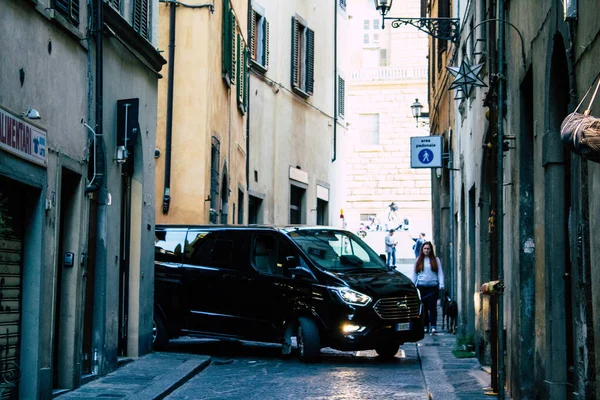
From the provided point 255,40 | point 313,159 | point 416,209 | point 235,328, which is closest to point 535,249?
point 235,328

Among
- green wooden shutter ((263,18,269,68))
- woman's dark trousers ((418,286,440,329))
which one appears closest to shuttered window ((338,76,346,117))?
green wooden shutter ((263,18,269,68))

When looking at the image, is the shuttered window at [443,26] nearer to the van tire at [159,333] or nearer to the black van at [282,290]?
the black van at [282,290]

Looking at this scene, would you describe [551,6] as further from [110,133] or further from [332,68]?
[332,68]

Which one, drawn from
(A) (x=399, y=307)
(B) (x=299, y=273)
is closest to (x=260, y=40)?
(B) (x=299, y=273)

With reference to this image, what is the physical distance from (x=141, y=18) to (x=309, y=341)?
16.2 ft

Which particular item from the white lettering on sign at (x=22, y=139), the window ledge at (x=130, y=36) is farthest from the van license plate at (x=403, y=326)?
the white lettering on sign at (x=22, y=139)

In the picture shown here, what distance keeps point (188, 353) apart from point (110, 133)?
4.33 meters

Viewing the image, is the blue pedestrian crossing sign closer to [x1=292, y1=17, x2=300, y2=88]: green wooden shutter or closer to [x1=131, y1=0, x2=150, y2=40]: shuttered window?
[x1=131, y1=0, x2=150, y2=40]: shuttered window

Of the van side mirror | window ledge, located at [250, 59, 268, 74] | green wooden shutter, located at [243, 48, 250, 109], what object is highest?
window ledge, located at [250, 59, 268, 74]

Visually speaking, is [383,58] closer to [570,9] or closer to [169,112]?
[169,112]

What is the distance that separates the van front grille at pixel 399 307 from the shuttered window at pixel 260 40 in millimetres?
12471

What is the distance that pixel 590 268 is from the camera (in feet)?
24.9

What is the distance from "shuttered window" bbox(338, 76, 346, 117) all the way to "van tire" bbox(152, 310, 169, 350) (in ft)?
66.4

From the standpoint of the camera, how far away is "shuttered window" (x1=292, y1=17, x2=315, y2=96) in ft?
102
